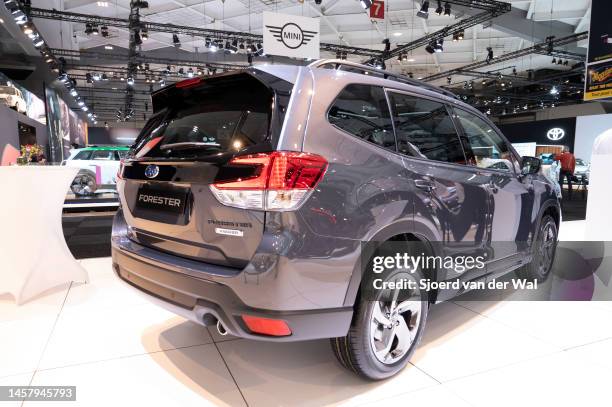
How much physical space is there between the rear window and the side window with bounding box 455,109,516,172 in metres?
1.45

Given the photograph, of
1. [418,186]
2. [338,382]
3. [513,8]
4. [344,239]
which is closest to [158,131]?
[344,239]

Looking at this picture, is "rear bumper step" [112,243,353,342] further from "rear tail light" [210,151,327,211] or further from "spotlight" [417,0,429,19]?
"spotlight" [417,0,429,19]

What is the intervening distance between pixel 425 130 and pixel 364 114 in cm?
52

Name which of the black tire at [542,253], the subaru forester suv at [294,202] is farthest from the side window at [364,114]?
the black tire at [542,253]

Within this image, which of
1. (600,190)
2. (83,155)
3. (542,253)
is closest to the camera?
(542,253)

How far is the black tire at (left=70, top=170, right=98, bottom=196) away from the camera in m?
9.36

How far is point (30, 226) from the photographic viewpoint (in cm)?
309

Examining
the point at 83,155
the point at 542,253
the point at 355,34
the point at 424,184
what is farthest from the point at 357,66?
the point at 355,34

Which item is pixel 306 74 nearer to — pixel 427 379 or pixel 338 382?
pixel 338 382

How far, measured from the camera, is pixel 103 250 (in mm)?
4848

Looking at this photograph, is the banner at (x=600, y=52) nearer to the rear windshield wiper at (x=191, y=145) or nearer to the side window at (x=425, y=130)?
the side window at (x=425, y=130)

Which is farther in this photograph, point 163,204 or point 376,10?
point 376,10

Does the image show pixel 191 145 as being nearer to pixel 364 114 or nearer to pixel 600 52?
pixel 364 114

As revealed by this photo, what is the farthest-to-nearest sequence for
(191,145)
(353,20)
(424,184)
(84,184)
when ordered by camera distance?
1. (353,20)
2. (84,184)
3. (424,184)
4. (191,145)
